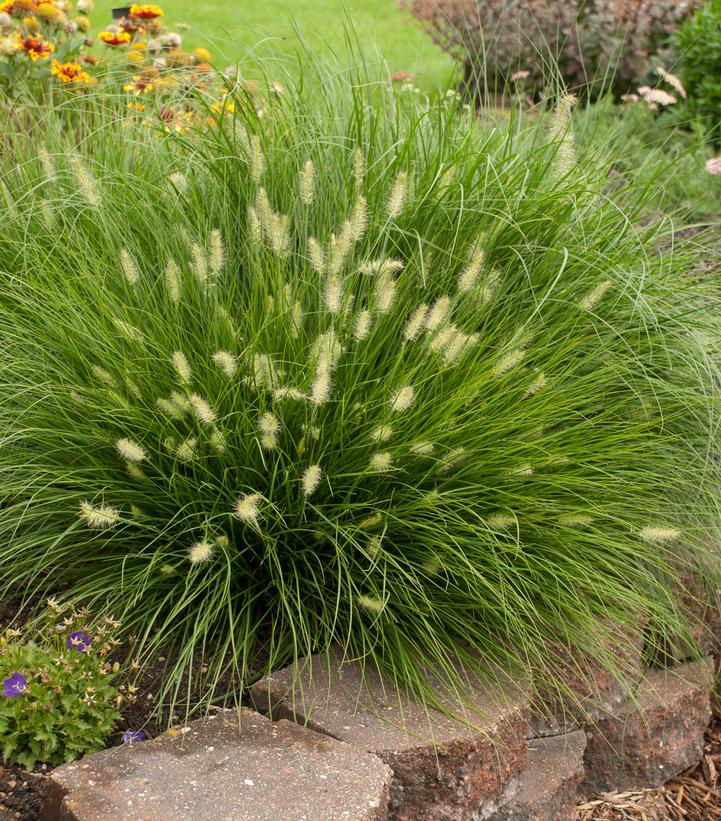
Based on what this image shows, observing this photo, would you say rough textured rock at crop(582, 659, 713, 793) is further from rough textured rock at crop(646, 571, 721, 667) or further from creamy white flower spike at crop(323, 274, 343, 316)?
creamy white flower spike at crop(323, 274, 343, 316)

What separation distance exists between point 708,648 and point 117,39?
4131 mm

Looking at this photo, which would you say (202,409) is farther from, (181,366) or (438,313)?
(438,313)

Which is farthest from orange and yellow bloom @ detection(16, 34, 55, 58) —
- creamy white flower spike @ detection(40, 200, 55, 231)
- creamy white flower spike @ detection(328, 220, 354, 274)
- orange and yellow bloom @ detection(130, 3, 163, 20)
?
creamy white flower spike @ detection(328, 220, 354, 274)

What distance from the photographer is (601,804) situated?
10.2 feet

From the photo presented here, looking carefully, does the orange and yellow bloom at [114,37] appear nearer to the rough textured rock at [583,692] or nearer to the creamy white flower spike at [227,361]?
the creamy white flower spike at [227,361]

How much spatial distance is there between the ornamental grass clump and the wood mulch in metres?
0.44

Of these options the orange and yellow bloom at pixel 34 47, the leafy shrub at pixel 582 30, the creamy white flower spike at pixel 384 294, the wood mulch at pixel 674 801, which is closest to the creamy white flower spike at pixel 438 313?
the creamy white flower spike at pixel 384 294

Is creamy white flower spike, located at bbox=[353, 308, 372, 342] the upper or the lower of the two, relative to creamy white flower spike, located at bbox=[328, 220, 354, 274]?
lower

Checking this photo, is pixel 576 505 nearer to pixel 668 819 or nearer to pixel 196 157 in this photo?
pixel 668 819

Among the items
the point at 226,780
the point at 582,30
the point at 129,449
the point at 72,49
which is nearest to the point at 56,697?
the point at 226,780

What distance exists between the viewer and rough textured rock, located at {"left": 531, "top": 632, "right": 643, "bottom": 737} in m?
2.92

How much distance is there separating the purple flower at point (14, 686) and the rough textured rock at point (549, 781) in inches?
49.0

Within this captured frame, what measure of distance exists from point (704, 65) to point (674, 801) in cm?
616

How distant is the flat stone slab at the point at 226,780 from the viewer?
84.0 inches
